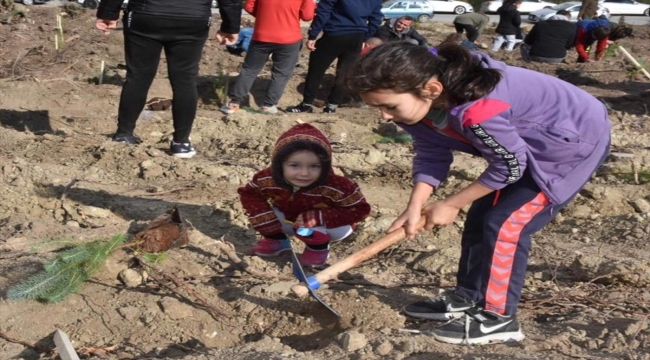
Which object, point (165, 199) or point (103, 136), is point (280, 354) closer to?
point (165, 199)

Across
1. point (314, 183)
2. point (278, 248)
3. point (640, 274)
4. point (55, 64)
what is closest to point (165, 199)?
point (278, 248)

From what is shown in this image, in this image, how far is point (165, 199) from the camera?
4.72 m

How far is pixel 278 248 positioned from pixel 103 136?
274 centimetres

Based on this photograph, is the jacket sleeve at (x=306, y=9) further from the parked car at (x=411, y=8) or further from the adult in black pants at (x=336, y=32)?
the parked car at (x=411, y=8)

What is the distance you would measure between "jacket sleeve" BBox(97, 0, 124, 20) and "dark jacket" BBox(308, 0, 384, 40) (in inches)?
100

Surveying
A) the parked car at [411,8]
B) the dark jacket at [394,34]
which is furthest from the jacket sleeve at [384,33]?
the parked car at [411,8]

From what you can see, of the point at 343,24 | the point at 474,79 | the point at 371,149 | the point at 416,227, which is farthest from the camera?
the point at 343,24

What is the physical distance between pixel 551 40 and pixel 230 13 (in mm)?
7719

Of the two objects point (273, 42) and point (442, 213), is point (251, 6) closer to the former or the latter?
point (273, 42)

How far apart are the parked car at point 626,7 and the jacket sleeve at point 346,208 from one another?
27693 millimetres

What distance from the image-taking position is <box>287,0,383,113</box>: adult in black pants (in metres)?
7.57

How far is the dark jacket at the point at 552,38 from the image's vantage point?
12.1 metres

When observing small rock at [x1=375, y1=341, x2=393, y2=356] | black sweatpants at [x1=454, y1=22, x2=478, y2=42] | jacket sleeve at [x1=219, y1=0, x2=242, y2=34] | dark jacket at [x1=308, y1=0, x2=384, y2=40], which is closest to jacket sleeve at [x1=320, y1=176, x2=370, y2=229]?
small rock at [x1=375, y1=341, x2=393, y2=356]

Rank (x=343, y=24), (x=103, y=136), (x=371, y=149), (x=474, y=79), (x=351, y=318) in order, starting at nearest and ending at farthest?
(x=474, y=79) < (x=351, y=318) < (x=371, y=149) < (x=103, y=136) < (x=343, y=24)
